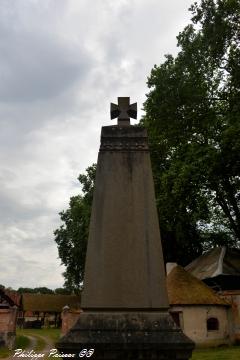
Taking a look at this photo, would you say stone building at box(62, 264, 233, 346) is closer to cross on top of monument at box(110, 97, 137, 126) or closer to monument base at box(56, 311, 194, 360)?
cross on top of monument at box(110, 97, 137, 126)

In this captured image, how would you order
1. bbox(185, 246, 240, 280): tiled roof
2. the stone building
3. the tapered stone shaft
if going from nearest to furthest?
the tapered stone shaft
the stone building
bbox(185, 246, 240, 280): tiled roof

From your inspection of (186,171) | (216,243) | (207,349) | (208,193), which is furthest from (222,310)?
(216,243)

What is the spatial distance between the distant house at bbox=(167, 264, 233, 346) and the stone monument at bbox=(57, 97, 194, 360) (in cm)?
1782

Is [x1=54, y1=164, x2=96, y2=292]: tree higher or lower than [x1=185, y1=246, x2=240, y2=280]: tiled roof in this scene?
higher

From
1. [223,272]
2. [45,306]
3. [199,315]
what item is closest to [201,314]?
[199,315]

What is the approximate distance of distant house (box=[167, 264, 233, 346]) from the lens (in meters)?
21.6

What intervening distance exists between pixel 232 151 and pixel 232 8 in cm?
641

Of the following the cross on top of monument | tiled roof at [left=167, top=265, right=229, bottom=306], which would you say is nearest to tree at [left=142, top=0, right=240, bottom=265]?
tiled roof at [left=167, top=265, right=229, bottom=306]

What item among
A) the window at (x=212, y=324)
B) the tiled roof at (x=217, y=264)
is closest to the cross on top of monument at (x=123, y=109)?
the window at (x=212, y=324)

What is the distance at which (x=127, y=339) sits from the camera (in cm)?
477

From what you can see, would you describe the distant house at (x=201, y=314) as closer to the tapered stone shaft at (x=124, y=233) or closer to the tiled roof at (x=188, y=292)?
the tiled roof at (x=188, y=292)

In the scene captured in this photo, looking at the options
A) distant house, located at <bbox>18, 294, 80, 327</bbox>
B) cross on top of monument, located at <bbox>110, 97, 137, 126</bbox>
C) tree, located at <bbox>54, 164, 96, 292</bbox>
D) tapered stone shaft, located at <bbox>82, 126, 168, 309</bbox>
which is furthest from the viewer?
distant house, located at <bbox>18, 294, 80, 327</bbox>

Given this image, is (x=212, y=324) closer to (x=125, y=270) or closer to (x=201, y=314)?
(x=201, y=314)

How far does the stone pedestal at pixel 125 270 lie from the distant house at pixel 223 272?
1972cm
